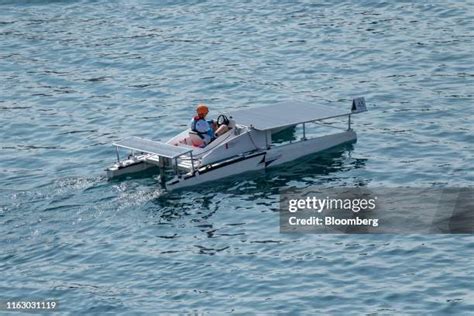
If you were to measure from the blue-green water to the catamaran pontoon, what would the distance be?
27.2 inches

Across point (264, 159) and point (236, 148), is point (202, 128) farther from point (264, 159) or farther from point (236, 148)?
point (264, 159)

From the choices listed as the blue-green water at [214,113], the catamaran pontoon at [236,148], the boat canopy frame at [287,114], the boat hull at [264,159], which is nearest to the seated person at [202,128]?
the catamaran pontoon at [236,148]

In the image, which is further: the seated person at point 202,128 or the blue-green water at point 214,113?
the seated person at point 202,128

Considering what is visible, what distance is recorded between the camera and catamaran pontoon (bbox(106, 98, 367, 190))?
162ft

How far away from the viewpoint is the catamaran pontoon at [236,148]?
49469 mm

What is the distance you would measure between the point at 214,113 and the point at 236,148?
720 cm

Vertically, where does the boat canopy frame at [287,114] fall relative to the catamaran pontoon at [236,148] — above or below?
above

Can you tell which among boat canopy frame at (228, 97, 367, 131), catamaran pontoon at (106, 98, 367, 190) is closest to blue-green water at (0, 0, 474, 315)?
catamaran pontoon at (106, 98, 367, 190)

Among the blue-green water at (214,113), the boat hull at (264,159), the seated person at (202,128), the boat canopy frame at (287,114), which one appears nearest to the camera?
the blue-green water at (214,113)

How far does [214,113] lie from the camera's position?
5850 centimetres

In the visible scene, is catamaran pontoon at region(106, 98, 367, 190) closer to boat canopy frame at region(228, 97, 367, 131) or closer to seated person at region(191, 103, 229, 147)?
boat canopy frame at region(228, 97, 367, 131)

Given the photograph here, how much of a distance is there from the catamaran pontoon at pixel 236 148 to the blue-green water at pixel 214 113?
0.69m

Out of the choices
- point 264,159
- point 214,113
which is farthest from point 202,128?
point 214,113

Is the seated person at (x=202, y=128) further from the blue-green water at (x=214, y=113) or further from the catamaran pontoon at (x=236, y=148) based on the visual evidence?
the blue-green water at (x=214, y=113)
